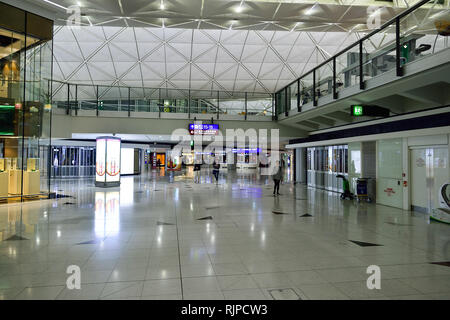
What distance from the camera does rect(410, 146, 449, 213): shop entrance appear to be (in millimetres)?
12148

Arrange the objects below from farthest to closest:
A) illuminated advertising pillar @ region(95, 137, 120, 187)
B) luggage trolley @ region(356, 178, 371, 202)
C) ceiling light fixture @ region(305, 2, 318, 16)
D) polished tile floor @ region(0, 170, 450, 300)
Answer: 1. illuminated advertising pillar @ region(95, 137, 120, 187)
2. ceiling light fixture @ region(305, 2, 318, 16)
3. luggage trolley @ region(356, 178, 371, 202)
4. polished tile floor @ region(0, 170, 450, 300)

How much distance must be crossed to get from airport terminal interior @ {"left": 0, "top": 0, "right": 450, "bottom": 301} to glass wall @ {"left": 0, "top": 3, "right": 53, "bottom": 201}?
0.25 ft

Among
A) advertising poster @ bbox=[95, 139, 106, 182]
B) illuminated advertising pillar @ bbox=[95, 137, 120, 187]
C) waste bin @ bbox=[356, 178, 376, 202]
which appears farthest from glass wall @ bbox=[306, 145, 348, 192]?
advertising poster @ bbox=[95, 139, 106, 182]

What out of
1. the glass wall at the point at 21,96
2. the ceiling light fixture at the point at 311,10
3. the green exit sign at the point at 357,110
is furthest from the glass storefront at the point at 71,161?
the green exit sign at the point at 357,110

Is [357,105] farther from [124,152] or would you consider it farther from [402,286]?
[124,152]

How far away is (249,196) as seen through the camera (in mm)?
18891

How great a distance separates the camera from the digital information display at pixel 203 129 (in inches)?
875

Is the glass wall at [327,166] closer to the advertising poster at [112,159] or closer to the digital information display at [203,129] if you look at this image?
the digital information display at [203,129]

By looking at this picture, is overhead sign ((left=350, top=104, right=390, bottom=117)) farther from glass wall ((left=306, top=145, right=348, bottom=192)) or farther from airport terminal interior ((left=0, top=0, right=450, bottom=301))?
glass wall ((left=306, top=145, right=348, bottom=192))

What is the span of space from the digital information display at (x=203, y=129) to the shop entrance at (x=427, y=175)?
13.2 metres

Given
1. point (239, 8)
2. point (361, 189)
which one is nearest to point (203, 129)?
point (239, 8)

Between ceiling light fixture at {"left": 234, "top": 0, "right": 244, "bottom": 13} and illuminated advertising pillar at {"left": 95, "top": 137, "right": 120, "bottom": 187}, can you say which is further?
illuminated advertising pillar at {"left": 95, "top": 137, "right": 120, "bottom": 187}

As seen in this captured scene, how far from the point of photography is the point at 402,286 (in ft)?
17.0

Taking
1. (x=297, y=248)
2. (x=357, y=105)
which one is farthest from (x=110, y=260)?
(x=357, y=105)
